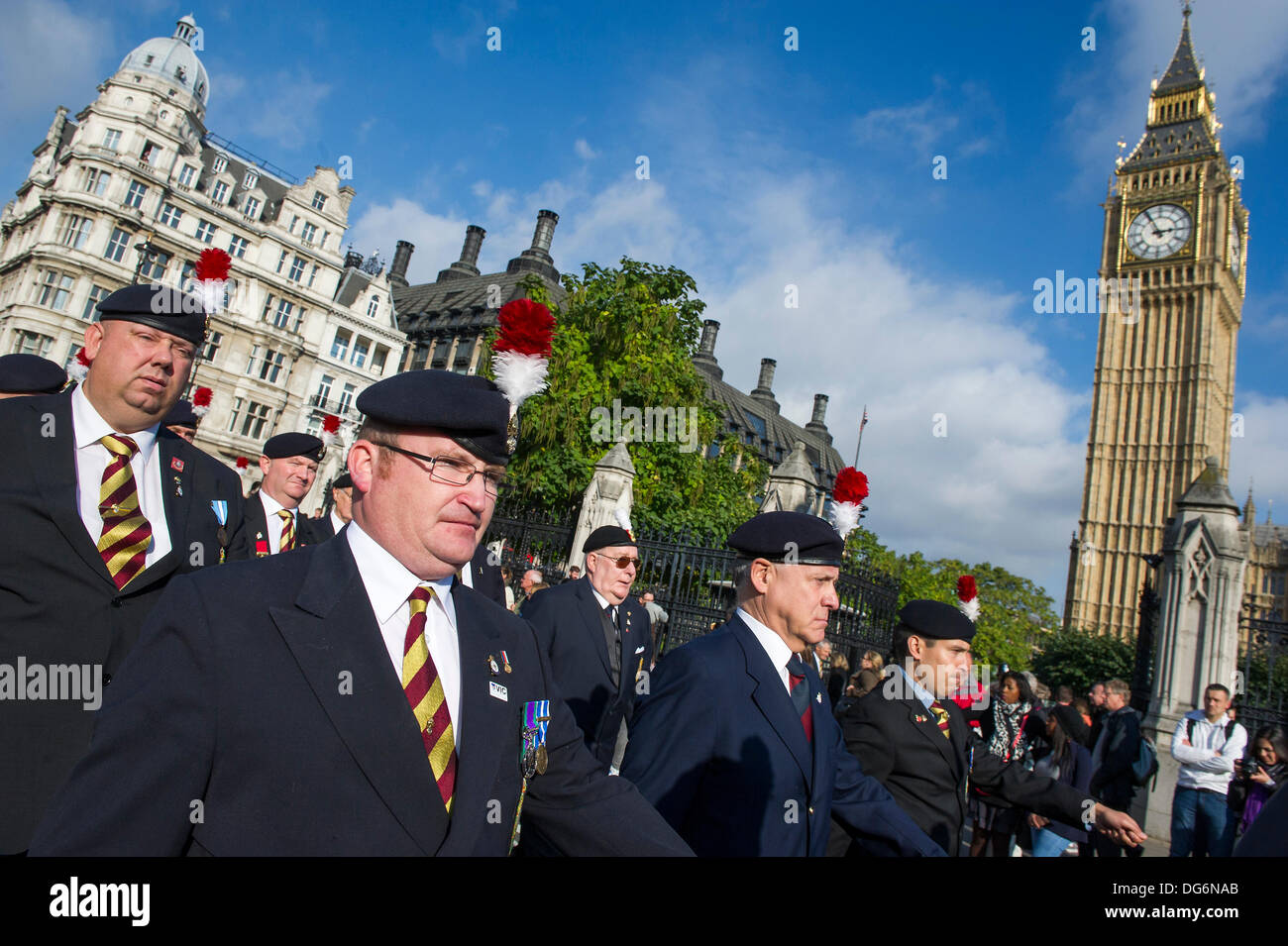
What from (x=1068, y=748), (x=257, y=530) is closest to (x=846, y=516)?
(x=1068, y=748)

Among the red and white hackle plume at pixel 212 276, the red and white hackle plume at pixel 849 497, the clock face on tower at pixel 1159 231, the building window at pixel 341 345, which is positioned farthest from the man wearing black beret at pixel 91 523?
the clock face on tower at pixel 1159 231

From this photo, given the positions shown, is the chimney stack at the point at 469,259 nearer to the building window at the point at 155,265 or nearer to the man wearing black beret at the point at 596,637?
the building window at the point at 155,265

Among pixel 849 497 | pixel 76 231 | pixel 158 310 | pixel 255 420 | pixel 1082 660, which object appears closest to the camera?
pixel 158 310

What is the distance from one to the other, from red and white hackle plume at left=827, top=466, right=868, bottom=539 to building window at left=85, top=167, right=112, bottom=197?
43.0 metres

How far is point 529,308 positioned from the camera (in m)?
3.59

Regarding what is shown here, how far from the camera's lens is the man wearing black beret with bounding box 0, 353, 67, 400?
4363 millimetres

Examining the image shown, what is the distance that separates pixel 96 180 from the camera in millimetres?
37156

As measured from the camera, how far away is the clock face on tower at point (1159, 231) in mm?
69562

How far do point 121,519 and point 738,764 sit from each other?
2421mm

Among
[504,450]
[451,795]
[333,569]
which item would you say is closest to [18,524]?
[333,569]

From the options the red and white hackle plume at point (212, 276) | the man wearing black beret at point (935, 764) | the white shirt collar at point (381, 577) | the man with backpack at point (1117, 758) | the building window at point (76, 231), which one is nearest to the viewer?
the white shirt collar at point (381, 577)

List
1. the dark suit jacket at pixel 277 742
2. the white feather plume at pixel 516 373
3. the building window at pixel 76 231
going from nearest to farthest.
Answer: the dark suit jacket at pixel 277 742, the white feather plume at pixel 516 373, the building window at pixel 76 231

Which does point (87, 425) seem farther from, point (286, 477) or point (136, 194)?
point (136, 194)

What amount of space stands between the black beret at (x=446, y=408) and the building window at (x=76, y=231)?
146 ft
